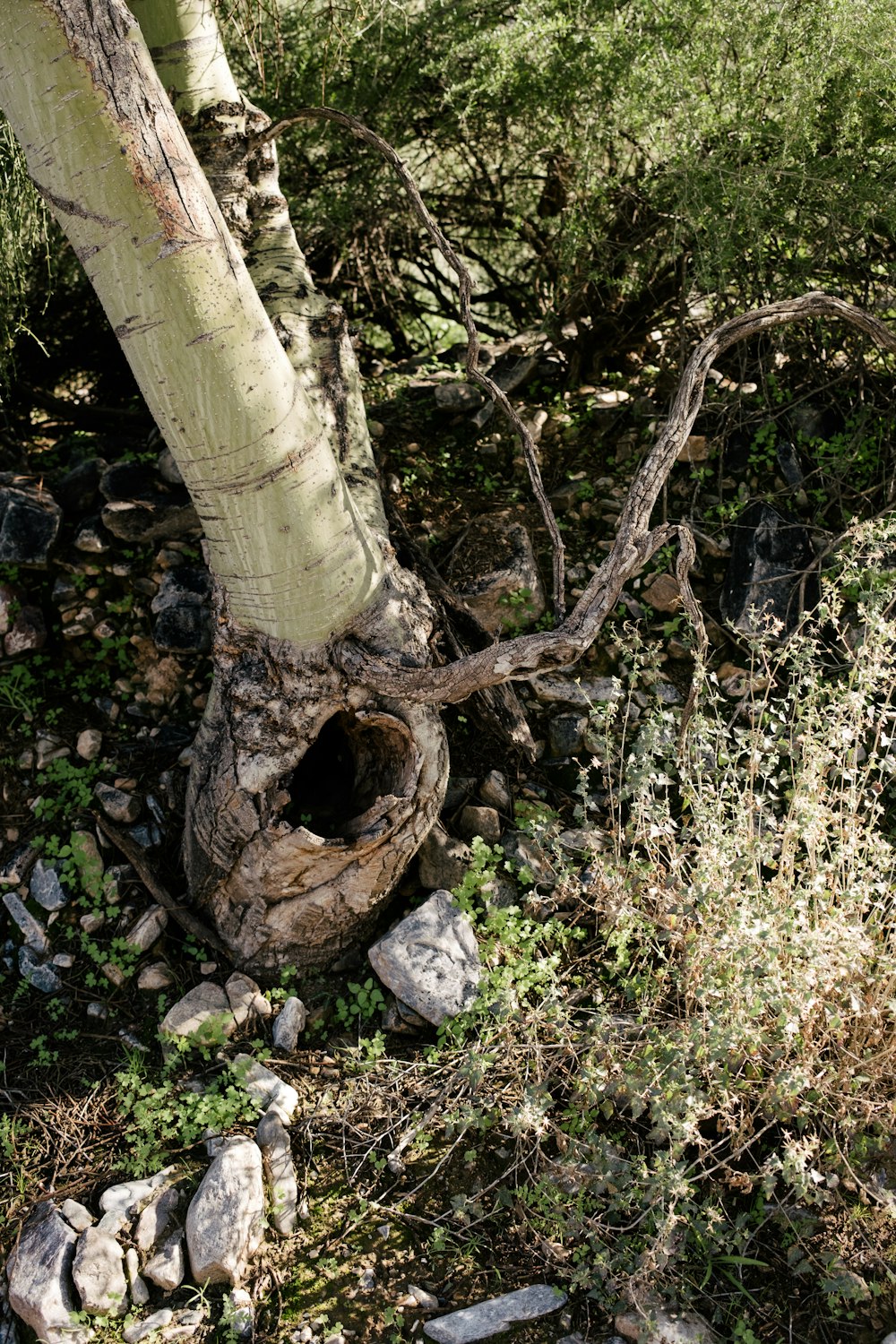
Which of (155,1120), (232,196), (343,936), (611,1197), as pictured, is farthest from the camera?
(232,196)

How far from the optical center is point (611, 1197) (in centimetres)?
221

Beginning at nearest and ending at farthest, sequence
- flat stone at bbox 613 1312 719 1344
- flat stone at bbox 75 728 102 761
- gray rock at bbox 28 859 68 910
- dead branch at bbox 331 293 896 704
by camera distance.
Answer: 1. flat stone at bbox 613 1312 719 1344
2. dead branch at bbox 331 293 896 704
3. gray rock at bbox 28 859 68 910
4. flat stone at bbox 75 728 102 761

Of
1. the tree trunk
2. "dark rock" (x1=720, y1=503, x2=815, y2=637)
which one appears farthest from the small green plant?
"dark rock" (x1=720, y1=503, x2=815, y2=637)

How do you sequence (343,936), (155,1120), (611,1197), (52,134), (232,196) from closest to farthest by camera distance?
(52,134), (611,1197), (155,1120), (343,936), (232,196)

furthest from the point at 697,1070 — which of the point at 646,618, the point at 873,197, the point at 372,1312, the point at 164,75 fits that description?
the point at 164,75

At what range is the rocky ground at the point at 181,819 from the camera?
2184mm

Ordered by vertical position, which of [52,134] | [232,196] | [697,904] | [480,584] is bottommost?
[697,904]

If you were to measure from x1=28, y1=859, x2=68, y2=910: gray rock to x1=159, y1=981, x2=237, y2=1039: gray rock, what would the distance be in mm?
486

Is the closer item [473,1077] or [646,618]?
[473,1077]

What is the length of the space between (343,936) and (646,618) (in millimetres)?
1490

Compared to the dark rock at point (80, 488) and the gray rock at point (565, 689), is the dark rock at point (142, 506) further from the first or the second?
the gray rock at point (565, 689)

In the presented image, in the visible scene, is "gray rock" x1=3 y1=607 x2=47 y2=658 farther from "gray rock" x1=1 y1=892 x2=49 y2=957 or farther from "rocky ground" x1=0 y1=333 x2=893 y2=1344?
"gray rock" x1=1 y1=892 x2=49 y2=957

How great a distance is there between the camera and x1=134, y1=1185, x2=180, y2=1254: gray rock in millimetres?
2219

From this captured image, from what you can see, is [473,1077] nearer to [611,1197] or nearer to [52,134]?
[611,1197]
